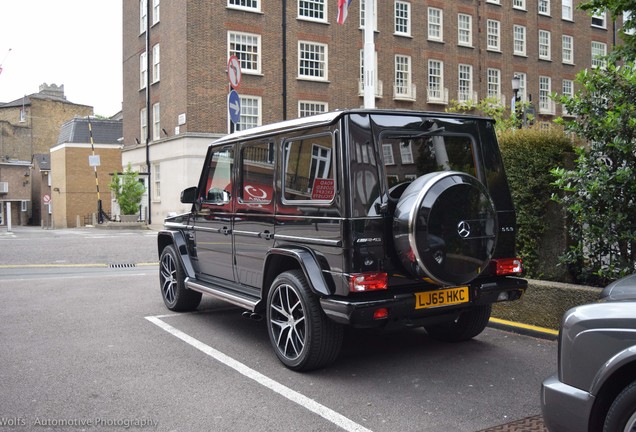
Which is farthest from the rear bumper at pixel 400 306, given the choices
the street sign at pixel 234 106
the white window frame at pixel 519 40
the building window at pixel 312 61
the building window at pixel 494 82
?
the white window frame at pixel 519 40

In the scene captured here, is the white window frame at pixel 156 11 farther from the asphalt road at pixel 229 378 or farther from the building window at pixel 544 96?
the asphalt road at pixel 229 378

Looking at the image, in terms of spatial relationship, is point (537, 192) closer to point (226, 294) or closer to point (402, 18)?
point (226, 294)

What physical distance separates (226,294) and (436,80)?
107 ft

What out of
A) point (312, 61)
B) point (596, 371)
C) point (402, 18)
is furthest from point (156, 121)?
point (596, 371)

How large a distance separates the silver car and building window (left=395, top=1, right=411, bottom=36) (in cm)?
3357

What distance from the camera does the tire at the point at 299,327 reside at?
191 inches

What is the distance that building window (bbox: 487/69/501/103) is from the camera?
38.6 meters

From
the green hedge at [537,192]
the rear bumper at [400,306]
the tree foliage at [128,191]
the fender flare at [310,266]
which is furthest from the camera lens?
the tree foliage at [128,191]

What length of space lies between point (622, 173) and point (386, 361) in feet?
9.19

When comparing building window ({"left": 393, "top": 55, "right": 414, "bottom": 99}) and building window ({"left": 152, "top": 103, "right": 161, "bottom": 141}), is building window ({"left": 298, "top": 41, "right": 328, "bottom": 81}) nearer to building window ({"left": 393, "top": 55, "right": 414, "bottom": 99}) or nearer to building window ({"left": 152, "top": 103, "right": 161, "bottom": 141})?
building window ({"left": 393, "top": 55, "right": 414, "bottom": 99})

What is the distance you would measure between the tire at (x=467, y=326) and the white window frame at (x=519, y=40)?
3757 centimetres

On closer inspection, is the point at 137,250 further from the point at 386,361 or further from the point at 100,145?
the point at 100,145

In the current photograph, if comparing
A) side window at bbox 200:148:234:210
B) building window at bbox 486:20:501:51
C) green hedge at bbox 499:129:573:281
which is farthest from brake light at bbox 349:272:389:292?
building window at bbox 486:20:501:51

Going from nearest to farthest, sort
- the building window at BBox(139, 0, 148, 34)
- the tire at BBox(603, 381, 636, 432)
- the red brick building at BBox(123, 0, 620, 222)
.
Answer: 1. the tire at BBox(603, 381, 636, 432)
2. the red brick building at BBox(123, 0, 620, 222)
3. the building window at BBox(139, 0, 148, 34)
